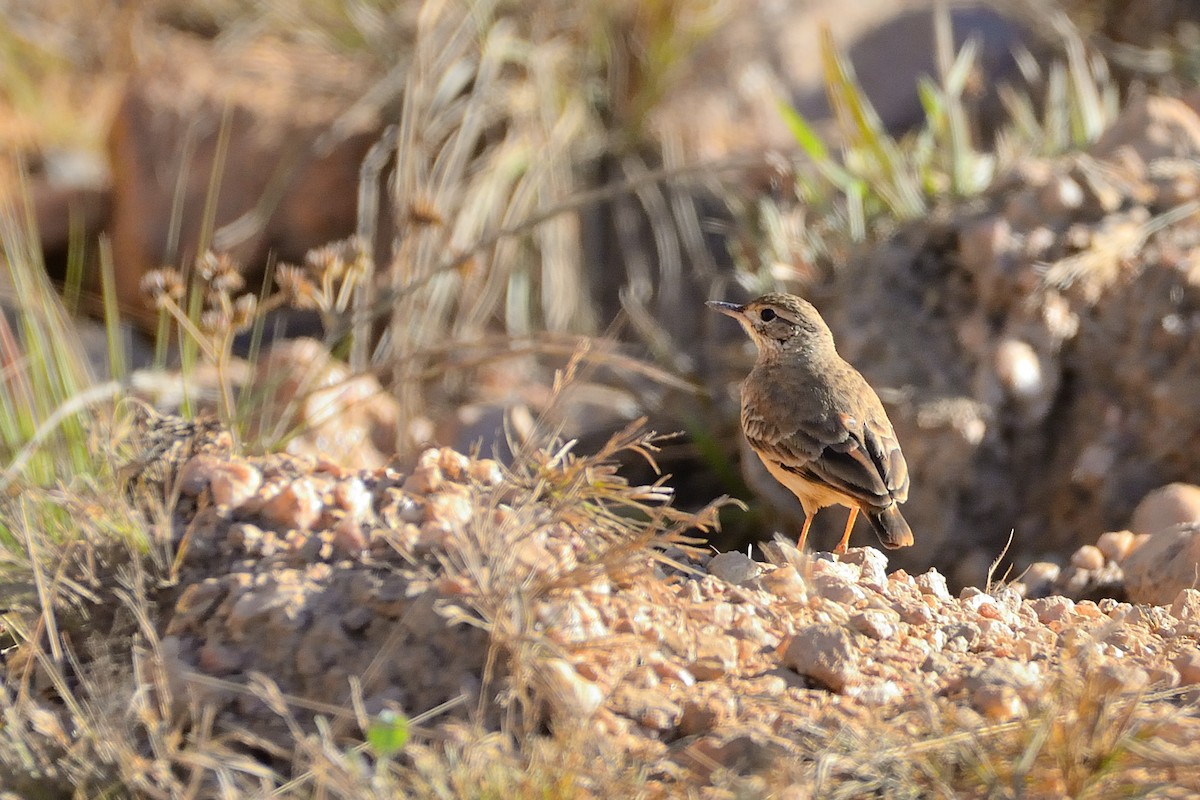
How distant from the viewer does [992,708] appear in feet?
9.14

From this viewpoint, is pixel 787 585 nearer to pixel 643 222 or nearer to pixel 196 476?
pixel 196 476

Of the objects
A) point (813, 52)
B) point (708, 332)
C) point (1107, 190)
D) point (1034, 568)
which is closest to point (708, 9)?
point (813, 52)

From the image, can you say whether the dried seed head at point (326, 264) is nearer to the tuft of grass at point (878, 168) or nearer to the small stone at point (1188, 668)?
the tuft of grass at point (878, 168)

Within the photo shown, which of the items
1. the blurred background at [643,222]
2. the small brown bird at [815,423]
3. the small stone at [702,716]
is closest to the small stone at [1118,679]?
the small stone at [702,716]

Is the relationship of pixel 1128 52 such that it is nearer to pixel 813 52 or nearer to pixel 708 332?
pixel 813 52

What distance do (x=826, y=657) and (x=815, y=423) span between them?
1598mm

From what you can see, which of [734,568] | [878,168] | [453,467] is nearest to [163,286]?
[453,467]

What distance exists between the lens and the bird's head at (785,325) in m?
4.87

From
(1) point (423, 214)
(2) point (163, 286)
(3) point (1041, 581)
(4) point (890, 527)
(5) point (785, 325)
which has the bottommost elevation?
(3) point (1041, 581)

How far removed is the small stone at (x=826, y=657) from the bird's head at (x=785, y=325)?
199 centimetres

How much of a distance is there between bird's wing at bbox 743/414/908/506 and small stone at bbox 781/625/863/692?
4.20 feet

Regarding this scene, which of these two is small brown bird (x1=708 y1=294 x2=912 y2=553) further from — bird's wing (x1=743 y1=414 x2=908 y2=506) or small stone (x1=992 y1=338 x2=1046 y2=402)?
small stone (x1=992 y1=338 x2=1046 y2=402)

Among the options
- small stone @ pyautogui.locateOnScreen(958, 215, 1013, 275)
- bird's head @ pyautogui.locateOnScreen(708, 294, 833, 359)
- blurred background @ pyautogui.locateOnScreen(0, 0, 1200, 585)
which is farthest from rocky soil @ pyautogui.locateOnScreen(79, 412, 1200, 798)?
small stone @ pyautogui.locateOnScreen(958, 215, 1013, 275)

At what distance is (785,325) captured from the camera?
4.91 m
